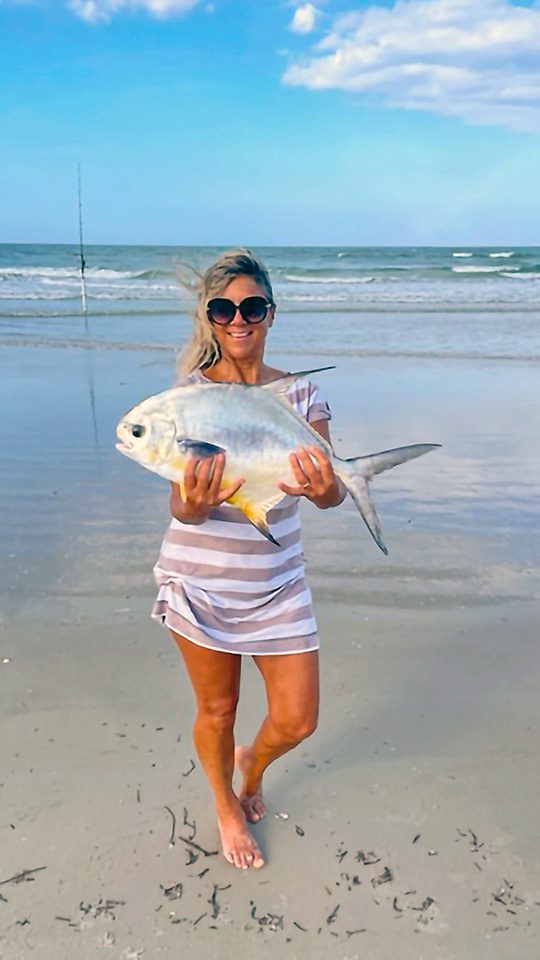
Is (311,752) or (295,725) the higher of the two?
(295,725)

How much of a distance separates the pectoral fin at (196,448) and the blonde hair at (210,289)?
0.50m

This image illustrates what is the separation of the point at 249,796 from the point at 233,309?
5.53ft

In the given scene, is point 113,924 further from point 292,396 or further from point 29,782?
point 292,396

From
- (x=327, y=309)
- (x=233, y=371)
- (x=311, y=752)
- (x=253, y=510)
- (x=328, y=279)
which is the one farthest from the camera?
(x=328, y=279)

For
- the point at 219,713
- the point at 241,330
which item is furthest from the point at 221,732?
the point at 241,330

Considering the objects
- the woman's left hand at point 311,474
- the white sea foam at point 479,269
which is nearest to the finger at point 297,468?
the woman's left hand at point 311,474

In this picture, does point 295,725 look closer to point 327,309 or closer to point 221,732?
point 221,732

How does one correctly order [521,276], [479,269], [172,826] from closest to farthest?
[172,826] → [521,276] → [479,269]

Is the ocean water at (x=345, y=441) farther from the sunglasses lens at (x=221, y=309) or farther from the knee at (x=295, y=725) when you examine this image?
the knee at (x=295, y=725)

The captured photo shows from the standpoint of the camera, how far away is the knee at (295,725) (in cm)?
281

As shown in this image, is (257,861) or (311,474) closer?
(311,474)

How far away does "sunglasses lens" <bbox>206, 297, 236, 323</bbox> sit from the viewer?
2.80 m

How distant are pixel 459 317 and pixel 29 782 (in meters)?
18.8

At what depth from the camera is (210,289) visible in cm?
287
